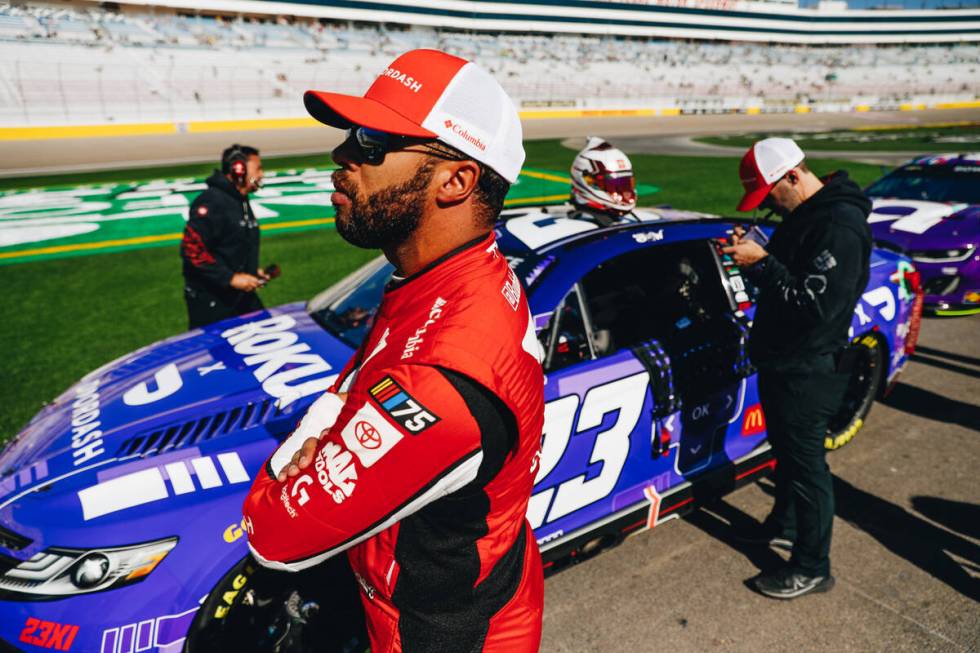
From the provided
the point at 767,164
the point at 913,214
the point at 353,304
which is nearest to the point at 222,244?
the point at 353,304

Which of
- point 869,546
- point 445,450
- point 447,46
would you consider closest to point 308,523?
point 445,450

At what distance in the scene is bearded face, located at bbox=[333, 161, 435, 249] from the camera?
3.83 feet

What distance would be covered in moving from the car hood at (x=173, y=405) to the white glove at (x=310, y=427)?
3.56 feet

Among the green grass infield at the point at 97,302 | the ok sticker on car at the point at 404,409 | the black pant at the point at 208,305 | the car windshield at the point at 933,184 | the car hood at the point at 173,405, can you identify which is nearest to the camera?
the ok sticker on car at the point at 404,409

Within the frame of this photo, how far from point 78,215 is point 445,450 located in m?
13.4

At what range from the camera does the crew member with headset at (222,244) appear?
4219 mm

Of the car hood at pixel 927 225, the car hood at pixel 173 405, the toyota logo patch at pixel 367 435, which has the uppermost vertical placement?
the toyota logo patch at pixel 367 435

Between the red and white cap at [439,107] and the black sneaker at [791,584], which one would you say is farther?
the black sneaker at [791,584]

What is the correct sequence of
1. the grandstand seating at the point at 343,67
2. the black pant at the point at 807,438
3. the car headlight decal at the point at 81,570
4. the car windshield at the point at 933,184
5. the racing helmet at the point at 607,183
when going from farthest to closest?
the grandstand seating at the point at 343,67, the car windshield at the point at 933,184, the racing helmet at the point at 607,183, the black pant at the point at 807,438, the car headlight decal at the point at 81,570

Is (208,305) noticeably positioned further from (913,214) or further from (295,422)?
(913,214)

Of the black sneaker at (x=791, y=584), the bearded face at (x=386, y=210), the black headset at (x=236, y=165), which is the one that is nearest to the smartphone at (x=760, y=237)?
the black sneaker at (x=791, y=584)

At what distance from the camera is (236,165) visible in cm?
430

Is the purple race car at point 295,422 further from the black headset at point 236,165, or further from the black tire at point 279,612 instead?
the black headset at point 236,165

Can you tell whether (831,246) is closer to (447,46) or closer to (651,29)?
(447,46)
